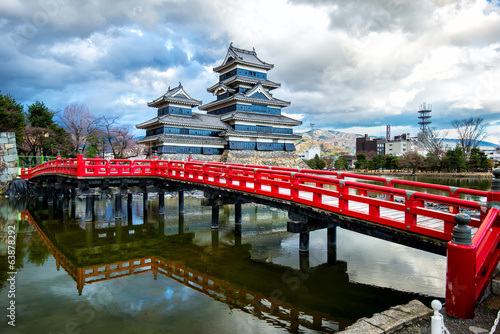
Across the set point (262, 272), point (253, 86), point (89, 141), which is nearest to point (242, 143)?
point (253, 86)

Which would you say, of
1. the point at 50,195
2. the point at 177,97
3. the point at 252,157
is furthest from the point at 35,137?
the point at 252,157

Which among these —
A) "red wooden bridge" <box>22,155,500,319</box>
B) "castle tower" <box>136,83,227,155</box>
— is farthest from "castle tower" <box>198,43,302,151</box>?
"red wooden bridge" <box>22,155,500,319</box>

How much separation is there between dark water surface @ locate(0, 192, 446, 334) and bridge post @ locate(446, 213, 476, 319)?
2661mm

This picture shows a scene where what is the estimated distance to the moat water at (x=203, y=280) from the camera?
6754 mm

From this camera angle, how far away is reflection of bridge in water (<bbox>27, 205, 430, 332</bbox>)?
23.7 feet

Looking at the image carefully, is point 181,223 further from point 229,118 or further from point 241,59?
point 241,59

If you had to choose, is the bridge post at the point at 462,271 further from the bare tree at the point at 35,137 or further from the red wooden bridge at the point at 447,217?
the bare tree at the point at 35,137

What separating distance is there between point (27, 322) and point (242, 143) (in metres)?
33.7

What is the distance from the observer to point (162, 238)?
46.6 feet

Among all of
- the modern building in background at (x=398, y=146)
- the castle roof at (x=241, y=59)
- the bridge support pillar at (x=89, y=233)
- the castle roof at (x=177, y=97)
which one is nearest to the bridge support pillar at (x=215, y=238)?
the bridge support pillar at (x=89, y=233)

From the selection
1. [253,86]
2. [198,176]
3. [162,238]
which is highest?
[253,86]

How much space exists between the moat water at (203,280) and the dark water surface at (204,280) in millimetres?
32

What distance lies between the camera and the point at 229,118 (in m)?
38.7

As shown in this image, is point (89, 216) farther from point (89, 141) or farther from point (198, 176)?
point (89, 141)
